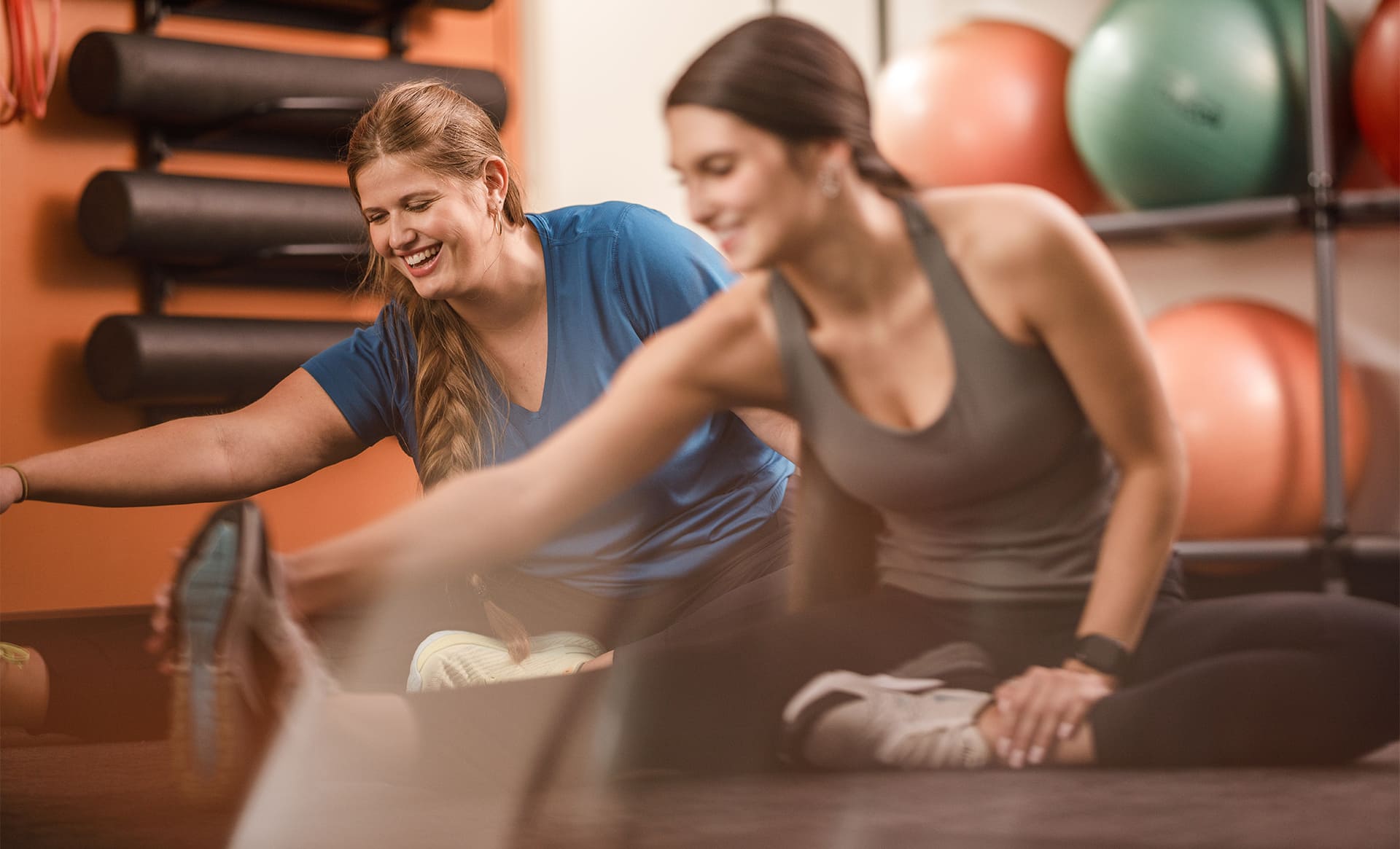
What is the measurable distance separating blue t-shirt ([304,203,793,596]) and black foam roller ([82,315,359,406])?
12mm

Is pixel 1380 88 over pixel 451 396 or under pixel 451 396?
over

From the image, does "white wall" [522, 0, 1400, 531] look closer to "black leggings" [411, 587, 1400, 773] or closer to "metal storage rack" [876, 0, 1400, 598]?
"metal storage rack" [876, 0, 1400, 598]

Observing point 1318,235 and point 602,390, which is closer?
point 602,390

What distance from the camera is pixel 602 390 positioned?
47 centimetres

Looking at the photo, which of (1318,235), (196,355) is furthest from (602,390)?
(1318,235)

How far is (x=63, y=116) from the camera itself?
0.51 metres

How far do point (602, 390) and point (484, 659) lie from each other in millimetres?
112

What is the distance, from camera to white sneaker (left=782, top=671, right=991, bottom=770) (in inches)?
18.8

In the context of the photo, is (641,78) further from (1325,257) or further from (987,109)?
(1325,257)

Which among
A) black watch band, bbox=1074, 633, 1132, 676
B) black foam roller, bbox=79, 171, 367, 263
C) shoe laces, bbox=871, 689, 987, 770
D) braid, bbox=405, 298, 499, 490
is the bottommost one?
shoe laces, bbox=871, 689, 987, 770

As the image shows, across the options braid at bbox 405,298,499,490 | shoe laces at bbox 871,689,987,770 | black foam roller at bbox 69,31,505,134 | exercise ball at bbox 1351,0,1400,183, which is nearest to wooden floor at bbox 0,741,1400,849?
shoe laces at bbox 871,689,987,770

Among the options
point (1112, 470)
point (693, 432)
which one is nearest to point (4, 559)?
point (693, 432)

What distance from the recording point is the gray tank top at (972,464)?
1.44ft

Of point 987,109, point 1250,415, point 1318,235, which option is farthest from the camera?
point 1250,415
